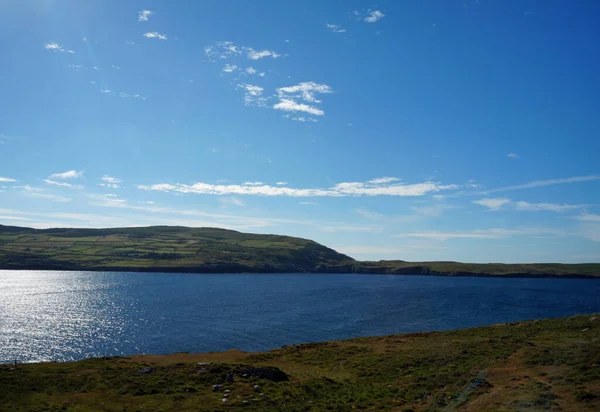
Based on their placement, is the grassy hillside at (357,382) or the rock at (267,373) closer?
the grassy hillside at (357,382)

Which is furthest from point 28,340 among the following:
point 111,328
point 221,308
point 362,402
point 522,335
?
point 522,335

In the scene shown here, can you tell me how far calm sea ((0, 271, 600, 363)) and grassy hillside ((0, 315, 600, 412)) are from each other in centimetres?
3201

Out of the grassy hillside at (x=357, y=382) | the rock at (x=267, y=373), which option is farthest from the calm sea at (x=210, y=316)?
the rock at (x=267, y=373)

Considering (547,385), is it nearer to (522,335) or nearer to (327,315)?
(522,335)

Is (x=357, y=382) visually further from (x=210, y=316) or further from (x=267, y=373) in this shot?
(x=210, y=316)

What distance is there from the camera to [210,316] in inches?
4611

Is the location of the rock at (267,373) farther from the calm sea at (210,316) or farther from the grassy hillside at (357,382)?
the calm sea at (210,316)

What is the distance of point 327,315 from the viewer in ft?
399

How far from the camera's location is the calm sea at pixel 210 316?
8444cm

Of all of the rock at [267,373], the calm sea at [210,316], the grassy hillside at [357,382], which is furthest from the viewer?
the calm sea at [210,316]

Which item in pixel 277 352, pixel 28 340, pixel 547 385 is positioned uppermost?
pixel 547 385

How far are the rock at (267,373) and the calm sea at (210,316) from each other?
36063mm

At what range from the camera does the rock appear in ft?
141

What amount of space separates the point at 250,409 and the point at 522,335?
1842 inches
